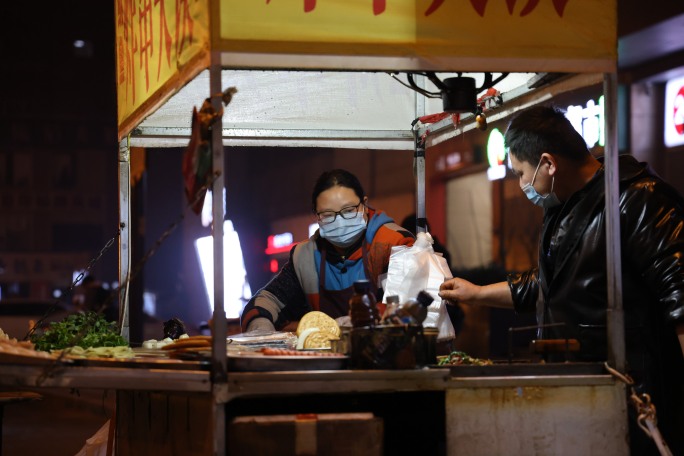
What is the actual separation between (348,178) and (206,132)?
2321 millimetres

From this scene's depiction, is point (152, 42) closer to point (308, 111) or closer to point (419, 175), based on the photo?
point (308, 111)

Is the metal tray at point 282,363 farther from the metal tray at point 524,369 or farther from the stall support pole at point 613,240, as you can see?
the stall support pole at point 613,240

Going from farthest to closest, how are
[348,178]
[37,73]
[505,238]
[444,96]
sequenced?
[37,73], [505,238], [348,178], [444,96]

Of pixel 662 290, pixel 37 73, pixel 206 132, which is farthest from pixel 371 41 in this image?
pixel 37 73

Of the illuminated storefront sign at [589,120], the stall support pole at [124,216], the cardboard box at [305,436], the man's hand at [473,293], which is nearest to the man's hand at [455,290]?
the man's hand at [473,293]

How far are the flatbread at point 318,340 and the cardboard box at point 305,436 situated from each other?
0.91 meters

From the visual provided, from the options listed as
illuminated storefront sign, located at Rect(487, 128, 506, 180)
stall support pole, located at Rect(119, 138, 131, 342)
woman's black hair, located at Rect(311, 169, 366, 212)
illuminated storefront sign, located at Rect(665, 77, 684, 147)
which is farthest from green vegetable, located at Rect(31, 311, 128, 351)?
illuminated storefront sign, located at Rect(487, 128, 506, 180)

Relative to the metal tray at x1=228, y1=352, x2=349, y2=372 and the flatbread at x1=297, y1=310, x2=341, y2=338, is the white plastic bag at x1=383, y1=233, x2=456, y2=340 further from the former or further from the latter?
the metal tray at x1=228, y1=352, x2=349, y2=372

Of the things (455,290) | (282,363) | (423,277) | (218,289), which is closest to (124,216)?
(423,277)

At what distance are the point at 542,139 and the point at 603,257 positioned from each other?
62 centimetres

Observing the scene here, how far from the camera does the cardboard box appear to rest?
3301mm

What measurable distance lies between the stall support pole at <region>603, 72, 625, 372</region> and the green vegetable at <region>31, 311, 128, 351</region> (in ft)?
7.94

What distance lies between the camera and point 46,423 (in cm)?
1352

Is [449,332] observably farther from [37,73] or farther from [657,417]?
[37,73]
